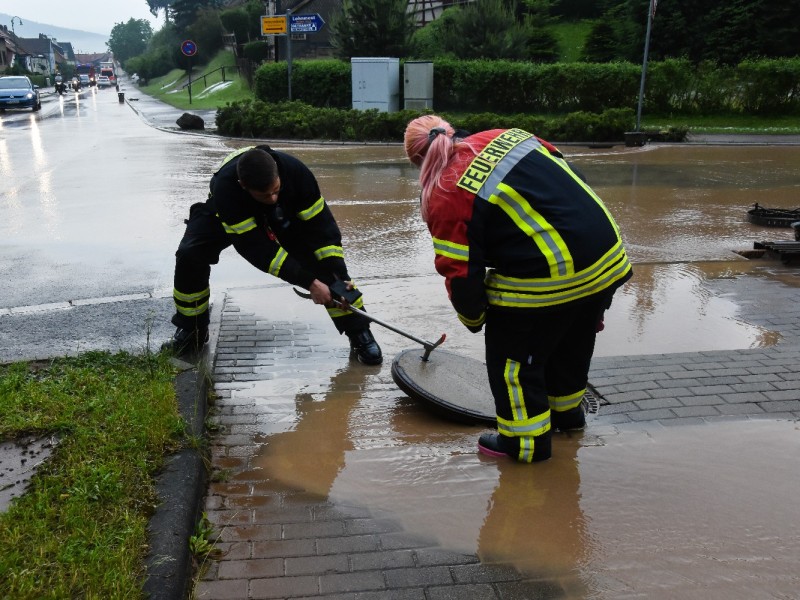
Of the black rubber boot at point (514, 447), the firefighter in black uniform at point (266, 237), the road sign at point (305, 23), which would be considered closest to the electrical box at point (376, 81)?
the road sign at point (305, 23)

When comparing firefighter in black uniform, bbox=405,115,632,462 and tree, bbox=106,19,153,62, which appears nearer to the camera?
firefighter in black uniform, bbox=405,115,632,462

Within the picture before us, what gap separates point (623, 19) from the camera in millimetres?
36188

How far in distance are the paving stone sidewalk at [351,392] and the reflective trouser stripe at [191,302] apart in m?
0.28

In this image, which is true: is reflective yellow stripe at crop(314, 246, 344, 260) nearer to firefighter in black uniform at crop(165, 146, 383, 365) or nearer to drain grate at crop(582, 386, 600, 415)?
firefighter in black uniform at crop(165, 146, 383, 365)

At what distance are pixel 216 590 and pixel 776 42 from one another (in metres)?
33.3

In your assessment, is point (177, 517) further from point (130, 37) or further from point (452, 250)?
point (130, 37)

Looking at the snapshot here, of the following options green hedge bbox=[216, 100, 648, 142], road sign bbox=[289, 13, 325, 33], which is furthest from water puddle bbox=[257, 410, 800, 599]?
road sign bbox=[289, 13, 325, 33]

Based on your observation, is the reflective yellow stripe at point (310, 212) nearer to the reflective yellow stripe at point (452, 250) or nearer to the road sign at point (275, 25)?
the reflective yellow stripe at point (452, 250)

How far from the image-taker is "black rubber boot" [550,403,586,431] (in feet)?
12.3

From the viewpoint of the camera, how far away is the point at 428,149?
3238 mm

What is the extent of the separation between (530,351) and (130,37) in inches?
7082

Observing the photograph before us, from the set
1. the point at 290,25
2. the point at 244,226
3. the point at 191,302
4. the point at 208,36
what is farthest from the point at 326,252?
the point at 208,36

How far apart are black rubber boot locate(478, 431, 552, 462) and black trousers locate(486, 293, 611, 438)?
0.04 meters

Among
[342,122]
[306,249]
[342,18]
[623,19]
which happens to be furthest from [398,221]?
[623,19]
